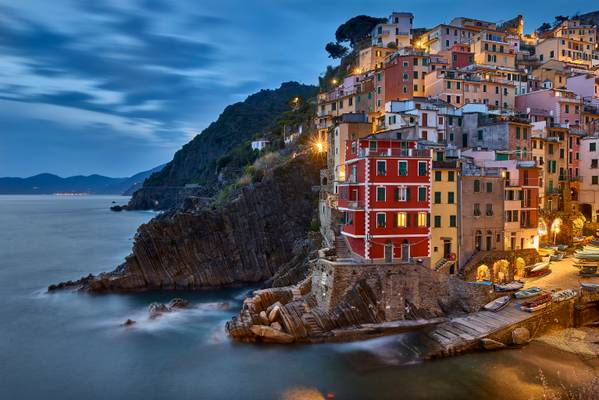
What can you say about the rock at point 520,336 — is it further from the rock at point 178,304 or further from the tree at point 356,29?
the tree at point 356,29

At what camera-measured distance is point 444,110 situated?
53.0 meters

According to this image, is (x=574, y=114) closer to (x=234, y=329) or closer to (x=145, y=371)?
(x=234, y=329)

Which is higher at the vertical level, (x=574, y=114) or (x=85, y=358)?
(x=574, y=114)

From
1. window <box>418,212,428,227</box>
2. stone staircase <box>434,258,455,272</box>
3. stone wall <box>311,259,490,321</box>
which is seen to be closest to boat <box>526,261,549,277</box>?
stone wall <box>311,259,490,321</box>

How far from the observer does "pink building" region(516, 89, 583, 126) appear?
61.5 metres

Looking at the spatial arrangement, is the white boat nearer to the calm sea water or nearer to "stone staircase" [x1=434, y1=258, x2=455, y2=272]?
the calm sea water

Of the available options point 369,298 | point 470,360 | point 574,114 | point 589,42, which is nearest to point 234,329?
point 369,298

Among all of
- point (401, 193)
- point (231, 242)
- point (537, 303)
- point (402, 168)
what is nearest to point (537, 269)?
point (537, 303)

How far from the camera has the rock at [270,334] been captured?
3294 cm

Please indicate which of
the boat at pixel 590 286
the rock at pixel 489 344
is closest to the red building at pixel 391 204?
the rock at pixel 489 344

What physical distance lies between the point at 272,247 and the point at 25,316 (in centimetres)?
2861

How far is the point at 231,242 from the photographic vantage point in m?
59.8

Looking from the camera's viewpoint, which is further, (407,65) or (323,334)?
(407,65)

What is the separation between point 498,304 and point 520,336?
11.9ft
